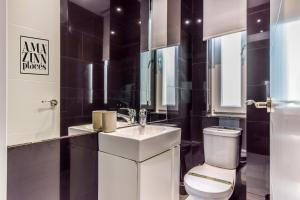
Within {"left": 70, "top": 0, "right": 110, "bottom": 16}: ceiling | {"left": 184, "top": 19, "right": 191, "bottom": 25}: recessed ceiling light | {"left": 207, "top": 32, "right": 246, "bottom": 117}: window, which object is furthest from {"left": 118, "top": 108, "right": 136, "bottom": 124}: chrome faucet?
{"left": 184, "top": 19, "right": 191, "bottom": 25}: recessed ceiling light

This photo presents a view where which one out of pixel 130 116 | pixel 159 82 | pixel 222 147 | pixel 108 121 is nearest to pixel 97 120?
pixel 108 121

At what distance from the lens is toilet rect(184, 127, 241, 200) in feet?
5.17

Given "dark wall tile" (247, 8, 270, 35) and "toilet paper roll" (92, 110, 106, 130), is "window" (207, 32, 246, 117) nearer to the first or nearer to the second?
"dark wall tile" (247, 8, 270, 35)

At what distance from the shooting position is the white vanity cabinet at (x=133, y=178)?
125cm

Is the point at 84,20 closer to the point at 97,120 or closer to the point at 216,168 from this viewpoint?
the point at 97,120

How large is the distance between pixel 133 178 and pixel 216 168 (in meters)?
1.19

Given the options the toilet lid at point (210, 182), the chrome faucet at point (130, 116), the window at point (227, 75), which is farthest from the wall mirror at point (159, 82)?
the toilet lid at point (210, 182)

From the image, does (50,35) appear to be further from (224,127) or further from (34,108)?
(224,127)

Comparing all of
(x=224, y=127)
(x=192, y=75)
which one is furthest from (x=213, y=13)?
(x=224, y=127)

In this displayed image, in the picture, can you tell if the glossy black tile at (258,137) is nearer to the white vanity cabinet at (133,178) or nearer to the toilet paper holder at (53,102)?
the white vanity cabinet at (133,178)

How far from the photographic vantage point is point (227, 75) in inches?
90.5

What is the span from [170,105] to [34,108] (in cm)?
151

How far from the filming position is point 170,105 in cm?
229

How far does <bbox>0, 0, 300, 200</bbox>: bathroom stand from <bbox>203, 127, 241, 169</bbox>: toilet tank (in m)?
0.01
